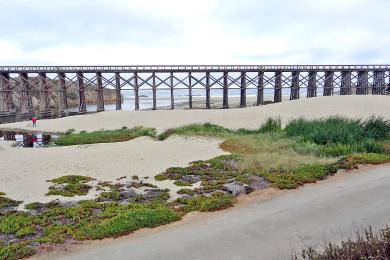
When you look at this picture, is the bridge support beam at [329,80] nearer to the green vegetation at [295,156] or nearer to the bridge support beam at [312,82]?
the bridge support beam at [312,82]

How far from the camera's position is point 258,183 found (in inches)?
400

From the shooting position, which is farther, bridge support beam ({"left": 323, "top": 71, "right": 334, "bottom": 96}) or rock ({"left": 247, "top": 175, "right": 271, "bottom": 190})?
bridge support beam ({"left": 323, "top": 71, "right": 334, "bottom": 96})

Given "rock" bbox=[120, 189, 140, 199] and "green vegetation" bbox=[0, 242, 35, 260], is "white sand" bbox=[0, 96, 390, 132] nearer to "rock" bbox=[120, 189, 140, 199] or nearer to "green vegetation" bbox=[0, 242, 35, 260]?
"rock" bbox=[120, 189, 140, 199]

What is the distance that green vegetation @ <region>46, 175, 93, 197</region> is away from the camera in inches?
403

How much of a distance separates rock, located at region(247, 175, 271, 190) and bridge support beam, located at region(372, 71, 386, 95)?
54987 millimetres

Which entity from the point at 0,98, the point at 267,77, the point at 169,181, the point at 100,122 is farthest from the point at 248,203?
the point at 0,98

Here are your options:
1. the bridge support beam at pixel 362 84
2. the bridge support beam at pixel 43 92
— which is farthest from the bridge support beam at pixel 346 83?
the bridge support beam at pixel 43 92

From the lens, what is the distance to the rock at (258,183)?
9828mm

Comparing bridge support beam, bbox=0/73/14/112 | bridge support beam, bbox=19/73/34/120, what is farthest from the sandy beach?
bridge support beam, bbox=0/73/14/112

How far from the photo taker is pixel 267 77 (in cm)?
5103

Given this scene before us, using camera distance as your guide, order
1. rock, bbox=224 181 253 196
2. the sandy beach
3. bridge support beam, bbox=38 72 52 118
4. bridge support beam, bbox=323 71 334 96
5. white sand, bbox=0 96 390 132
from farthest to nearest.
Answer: bridge support beam, bbox=323 71 334 96, bridge support beam, bbox=38 72 52 118, white sand, bbox=0 96 390 132, the sandy beach, rock, bbox=224 181 253 196

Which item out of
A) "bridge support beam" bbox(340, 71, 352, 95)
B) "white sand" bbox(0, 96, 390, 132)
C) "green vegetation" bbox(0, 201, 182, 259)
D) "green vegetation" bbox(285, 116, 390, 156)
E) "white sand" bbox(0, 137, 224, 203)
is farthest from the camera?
"bridge support beam" bbox(340, 71, 352, 95)

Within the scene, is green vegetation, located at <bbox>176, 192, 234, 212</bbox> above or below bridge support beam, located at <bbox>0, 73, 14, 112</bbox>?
below

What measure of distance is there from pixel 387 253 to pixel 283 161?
9.15 m
